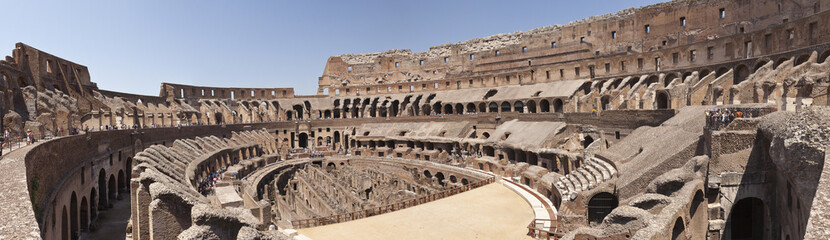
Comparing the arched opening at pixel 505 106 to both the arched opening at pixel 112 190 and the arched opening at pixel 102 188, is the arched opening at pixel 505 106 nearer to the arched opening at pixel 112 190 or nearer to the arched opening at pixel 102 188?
the arched opening at pixel 112 190

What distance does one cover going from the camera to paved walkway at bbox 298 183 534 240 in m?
15.9

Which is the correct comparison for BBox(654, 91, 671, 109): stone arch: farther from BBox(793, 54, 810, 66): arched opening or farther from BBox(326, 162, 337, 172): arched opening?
BBox(326, 162, 337, 172): arched opening

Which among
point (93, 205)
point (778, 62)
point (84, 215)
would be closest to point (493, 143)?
point (778, 62)

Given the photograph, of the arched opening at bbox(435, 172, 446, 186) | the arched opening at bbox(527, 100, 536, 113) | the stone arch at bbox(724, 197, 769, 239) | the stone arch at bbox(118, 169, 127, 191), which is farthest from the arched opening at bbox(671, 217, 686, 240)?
the arched opening at bbox(527, 100, 536, 113)

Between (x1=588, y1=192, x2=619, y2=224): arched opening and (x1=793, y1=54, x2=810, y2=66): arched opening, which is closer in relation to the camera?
(x1=588, y1=192, x2=619, y2=224): arched opening

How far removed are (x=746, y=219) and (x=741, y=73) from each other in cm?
1474

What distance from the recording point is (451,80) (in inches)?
1823

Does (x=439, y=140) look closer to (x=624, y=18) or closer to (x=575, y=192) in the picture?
(x=575, y=192)

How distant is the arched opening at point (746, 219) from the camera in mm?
14594

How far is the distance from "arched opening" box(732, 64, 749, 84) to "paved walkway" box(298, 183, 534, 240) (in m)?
17.1

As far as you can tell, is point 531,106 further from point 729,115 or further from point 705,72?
point 729,115

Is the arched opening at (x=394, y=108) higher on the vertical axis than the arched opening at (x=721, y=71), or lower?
lower

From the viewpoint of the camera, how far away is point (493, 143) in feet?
102

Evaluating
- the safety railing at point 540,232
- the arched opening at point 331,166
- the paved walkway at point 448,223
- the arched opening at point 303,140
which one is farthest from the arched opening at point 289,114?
the safety railing at point 540,232
